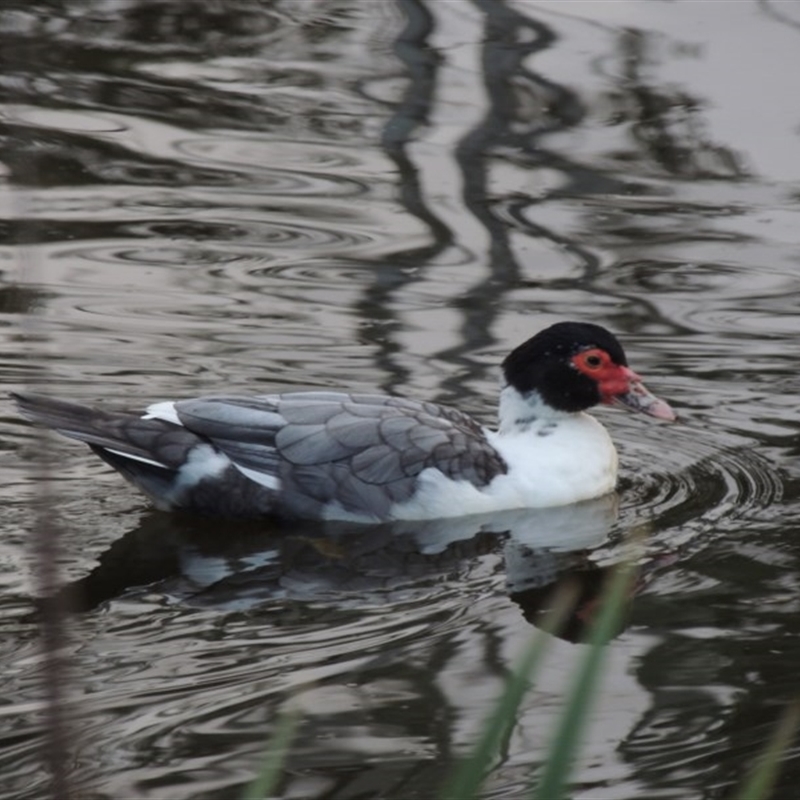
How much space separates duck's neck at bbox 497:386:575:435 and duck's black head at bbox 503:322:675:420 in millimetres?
21

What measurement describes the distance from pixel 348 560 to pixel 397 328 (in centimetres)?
219

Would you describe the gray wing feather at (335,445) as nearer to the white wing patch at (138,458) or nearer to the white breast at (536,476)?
the white breast at (536,476)

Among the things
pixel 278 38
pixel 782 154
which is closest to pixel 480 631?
pixel 782 154

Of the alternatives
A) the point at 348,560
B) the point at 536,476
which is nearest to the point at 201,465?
the point at 348,560

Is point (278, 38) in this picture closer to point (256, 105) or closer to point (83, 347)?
point (256, 105)

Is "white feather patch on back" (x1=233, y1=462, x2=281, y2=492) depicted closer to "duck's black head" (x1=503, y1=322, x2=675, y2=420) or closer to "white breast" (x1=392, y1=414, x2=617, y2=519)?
"white breast" (x1=392, y1=414, x2=617, y2=519)

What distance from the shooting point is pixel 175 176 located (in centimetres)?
1066

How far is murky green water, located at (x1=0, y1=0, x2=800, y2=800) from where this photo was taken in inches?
206

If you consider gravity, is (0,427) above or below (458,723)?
below

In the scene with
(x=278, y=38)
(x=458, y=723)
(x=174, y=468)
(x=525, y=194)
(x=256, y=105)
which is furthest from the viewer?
(x=278, y=38)

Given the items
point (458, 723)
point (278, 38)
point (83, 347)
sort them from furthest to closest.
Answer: point (278, 38), point (83, 347), point (458, 723)

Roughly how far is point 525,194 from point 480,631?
15.9 feet

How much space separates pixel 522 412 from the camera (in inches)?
301

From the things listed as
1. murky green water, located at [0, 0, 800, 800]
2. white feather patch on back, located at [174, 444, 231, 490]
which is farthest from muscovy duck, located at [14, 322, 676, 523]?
murky green water, located at [0, 0, 800, 800]
